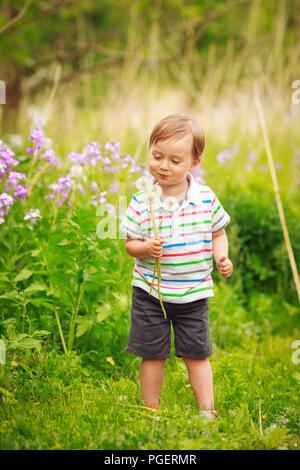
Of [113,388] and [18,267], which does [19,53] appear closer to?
[18,267]

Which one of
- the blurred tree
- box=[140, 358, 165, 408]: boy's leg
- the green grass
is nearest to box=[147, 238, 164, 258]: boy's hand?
box=[140, 358, 165, 408]: boy's leg

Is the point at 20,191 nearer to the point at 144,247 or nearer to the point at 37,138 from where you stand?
the point at 37,138

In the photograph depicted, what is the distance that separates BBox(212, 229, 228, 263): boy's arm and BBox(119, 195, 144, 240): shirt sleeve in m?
0.34

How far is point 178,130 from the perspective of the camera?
208 cm

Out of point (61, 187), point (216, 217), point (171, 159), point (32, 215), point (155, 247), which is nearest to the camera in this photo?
point (155, 247)

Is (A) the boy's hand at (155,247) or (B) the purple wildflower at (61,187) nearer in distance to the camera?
(A) the boy's hand at (155,247)

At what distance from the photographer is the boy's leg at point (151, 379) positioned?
2.28 m

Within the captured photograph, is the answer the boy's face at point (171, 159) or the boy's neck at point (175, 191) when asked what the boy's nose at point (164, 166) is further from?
the boy's neck at point (175, 191)

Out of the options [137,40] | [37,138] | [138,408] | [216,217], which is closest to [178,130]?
[216,217]

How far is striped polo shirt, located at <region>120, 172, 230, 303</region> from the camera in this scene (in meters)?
2.15

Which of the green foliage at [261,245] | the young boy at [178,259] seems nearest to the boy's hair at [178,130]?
the young boy at [178,259]

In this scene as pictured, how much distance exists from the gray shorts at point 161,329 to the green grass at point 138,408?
251 millimetres

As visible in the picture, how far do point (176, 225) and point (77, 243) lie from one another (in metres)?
0.71

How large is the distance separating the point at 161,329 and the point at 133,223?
0.51 meters
